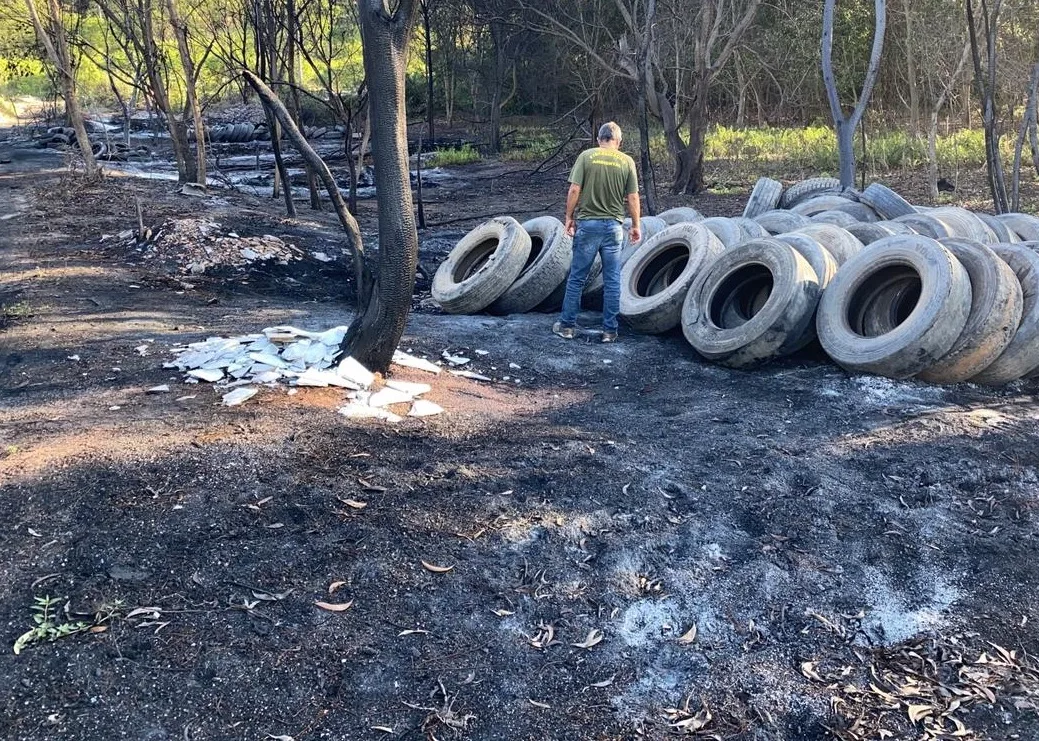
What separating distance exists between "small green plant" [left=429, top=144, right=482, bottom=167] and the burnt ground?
17.3 meters

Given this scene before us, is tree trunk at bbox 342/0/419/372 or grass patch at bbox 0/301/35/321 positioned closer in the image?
tree trunk at bbox 342/0/419/372

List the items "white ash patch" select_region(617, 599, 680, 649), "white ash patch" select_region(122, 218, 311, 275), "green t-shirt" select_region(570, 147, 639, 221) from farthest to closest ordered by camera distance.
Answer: "white ash patch" select_region(122, 218, 311, 275)
"green t-shirt" select_region(570, 147, 639, 221)
"white ash patch" select_region(617, 599, 680, 649)

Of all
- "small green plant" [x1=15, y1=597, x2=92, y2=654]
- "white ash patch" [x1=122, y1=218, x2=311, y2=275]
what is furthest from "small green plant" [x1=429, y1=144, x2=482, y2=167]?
"small green plant" [x1=15, y1=597, x2=92, y2=654]

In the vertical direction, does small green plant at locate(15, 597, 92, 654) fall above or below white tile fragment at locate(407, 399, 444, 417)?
below

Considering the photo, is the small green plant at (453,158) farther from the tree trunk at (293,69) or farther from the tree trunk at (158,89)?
the tree trunk at (293,69)

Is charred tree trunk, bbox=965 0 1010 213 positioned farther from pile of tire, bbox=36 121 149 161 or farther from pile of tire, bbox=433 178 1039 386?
pile of tire, bbox=36 121 149 161

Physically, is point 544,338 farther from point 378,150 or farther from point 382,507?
point 382,507

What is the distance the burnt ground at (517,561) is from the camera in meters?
2.93

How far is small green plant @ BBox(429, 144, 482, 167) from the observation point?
22.3 m

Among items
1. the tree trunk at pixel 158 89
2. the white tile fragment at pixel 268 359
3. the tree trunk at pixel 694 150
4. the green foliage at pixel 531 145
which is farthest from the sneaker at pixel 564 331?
the green foliage at pixel 531 145

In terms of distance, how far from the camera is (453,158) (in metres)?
Answer: 22.5

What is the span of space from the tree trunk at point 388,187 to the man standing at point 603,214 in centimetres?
211

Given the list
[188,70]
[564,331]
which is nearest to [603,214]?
[564,331]

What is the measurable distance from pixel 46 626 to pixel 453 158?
20573mm
